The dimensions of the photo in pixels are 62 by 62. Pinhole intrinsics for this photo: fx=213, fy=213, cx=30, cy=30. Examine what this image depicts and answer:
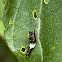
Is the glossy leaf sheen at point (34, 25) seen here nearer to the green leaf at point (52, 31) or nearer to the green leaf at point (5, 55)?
the green leaf at point (52, 31)

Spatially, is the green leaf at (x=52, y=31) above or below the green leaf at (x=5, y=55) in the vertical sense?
above

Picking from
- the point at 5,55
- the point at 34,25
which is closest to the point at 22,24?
the point at 34,25

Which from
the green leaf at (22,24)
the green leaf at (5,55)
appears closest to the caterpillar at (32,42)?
the green leaf at (22,24)

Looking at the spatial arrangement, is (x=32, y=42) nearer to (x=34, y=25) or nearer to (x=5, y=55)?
(x=34, y=25)

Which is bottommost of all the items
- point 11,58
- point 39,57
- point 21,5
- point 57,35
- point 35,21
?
point 11,58

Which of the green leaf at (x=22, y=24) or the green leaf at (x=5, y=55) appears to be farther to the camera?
the green leaf at (x=5, y=55)

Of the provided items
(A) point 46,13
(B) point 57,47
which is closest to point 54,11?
(A) point 46,13

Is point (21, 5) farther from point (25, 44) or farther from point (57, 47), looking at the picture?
point (57, 47)
